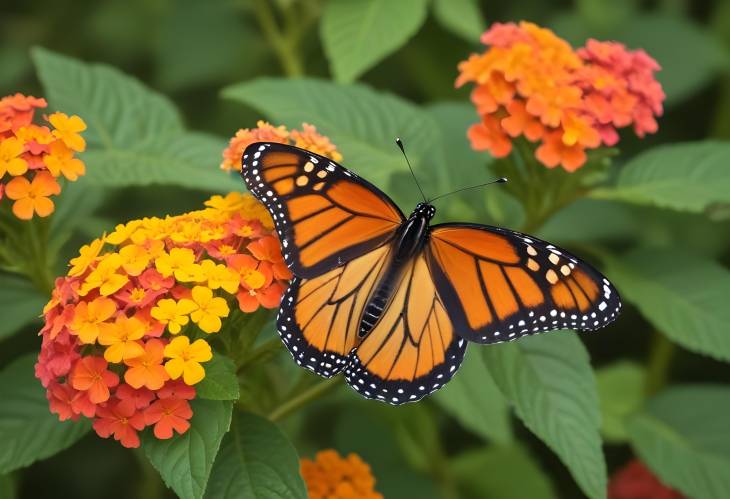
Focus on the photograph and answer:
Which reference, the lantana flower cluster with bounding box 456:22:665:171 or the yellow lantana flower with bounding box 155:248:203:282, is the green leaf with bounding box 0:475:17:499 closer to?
the yellow lantana flower with bounding box 155:248:203:282

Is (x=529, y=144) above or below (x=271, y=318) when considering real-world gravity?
above

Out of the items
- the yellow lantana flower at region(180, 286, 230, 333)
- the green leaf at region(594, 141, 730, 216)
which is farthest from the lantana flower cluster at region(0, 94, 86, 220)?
the green leaf at region(594, 141, 730, 216)

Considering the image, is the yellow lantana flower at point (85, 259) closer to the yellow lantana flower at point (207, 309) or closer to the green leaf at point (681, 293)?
the yellow lantana flower at point (207, 309)

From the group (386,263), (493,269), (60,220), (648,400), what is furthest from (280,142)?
(648,400)

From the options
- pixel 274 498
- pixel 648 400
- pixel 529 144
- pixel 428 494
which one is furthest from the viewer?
pixel 428 494

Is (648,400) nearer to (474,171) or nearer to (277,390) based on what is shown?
(474,171)

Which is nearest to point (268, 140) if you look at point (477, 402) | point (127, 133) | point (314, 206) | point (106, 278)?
point (314, 206)

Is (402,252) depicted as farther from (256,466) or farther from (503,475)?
(503,475)
